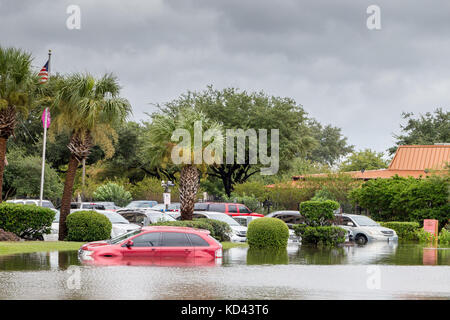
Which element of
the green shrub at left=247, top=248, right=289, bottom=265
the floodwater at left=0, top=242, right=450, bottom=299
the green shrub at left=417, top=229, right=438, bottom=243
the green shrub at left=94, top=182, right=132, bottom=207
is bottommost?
the green shrub at left=417, top=229, right=438, bottom=243

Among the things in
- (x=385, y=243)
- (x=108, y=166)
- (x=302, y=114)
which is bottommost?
(x=385, y=243)

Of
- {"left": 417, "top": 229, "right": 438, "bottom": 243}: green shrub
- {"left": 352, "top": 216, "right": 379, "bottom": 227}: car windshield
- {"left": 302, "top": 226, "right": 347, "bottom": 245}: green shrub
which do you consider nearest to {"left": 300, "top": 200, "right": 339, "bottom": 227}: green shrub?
{"left": 302, "top": 226, "right": 347, "bottom": 245}: green shrub

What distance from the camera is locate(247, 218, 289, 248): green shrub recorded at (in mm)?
26062

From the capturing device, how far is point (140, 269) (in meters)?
16.7

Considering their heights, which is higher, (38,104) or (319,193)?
(38,104)

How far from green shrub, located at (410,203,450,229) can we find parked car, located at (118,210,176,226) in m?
16.1

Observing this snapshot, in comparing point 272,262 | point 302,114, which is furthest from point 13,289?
point 302,114

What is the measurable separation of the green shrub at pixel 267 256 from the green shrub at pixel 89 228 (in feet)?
19.6

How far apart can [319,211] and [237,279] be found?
14081 millimetres

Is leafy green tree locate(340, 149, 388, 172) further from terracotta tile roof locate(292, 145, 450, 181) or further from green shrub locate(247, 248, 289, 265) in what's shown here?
green shrub locate(247, 248, 289, 265)

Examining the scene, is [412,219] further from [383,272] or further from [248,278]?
[248,278]

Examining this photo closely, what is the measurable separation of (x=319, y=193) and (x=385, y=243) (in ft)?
42.9

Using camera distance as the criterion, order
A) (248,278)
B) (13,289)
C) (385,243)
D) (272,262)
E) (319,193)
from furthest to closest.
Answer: (319,193)
(385,243)
(272,262)
(248,278)
(13,289)

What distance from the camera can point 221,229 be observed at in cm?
2844
